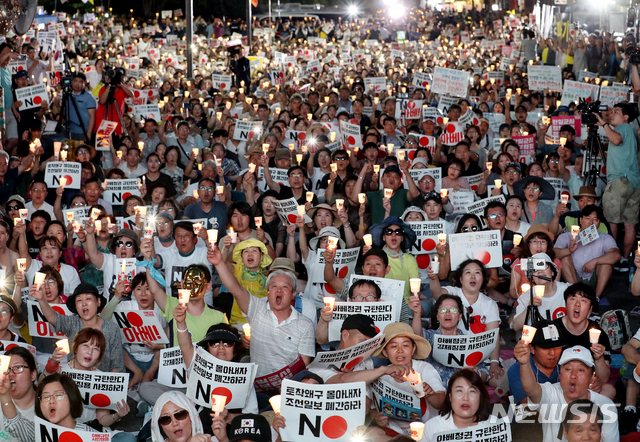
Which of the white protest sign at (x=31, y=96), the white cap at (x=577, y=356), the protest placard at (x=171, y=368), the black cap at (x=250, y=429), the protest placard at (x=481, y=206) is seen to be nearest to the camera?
the black cap at (x=250, y=429)

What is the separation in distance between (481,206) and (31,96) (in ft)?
23.1

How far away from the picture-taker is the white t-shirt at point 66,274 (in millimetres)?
7332

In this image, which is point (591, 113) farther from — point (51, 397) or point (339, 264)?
point (51, 397)

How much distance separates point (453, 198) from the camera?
954cm

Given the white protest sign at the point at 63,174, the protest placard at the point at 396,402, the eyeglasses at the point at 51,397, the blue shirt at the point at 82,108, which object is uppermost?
the blue shirt at the point at 82,108

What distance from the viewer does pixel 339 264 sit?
7539 mm

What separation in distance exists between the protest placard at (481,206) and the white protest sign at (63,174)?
14.2 ft

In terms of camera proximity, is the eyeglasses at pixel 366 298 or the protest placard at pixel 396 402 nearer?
the protest placard at pixel 396 402

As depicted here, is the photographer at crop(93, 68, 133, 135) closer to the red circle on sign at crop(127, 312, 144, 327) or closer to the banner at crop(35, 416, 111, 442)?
the red circle on sign at crop(127, 312, 144, 327)

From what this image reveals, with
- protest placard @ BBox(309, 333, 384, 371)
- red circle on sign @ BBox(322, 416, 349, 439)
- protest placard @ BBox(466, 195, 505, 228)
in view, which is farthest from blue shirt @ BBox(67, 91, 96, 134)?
red circle on sign @ BBox(322, 416, 349, 439)

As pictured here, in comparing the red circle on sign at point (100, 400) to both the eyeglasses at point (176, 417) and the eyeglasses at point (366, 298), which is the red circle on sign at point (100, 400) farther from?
the eyeglasses at point (366, 298)

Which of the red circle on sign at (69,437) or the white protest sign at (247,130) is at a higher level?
the white protest sign at (247,130)

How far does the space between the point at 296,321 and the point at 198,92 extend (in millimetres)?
12669

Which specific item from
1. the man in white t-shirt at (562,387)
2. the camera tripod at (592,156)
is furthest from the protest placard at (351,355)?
the camera tripod at (592,156)
